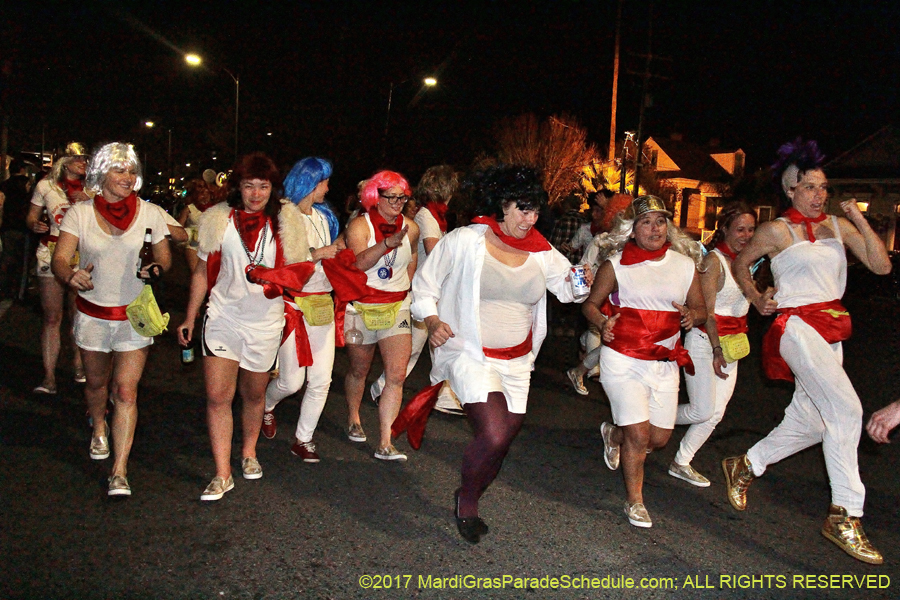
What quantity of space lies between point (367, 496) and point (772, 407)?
4.79m

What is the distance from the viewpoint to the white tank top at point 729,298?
5.29 m

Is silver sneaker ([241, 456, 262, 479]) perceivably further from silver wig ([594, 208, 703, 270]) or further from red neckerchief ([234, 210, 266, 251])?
silver wig ([594, 208, 703, 270])

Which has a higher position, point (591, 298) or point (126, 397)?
point (591, 298)

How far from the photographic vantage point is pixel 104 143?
15.3ft

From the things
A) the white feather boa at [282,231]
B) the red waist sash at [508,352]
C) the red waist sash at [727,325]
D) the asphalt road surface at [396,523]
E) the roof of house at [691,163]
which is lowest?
the asphalt road surface at [396,523]

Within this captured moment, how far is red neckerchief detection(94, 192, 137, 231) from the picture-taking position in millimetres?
4578

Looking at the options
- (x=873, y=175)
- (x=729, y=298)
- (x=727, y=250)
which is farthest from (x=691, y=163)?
(x=729, y=298)

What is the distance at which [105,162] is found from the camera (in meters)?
4.59

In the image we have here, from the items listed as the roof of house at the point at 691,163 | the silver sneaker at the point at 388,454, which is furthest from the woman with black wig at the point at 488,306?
the roof of house at the point at 691,163

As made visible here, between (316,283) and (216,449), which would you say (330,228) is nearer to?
(316,283)

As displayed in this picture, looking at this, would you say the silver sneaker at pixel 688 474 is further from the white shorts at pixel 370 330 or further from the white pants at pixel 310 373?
the white pants at pixel 310 373

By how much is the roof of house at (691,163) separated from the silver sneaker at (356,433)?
5213 cm

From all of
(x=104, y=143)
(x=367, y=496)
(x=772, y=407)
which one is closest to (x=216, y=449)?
(x=367, y=496)

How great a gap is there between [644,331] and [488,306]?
100cm
